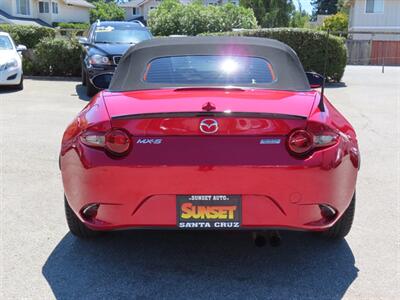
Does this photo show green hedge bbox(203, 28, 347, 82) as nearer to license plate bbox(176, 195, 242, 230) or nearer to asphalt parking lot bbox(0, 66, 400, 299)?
asphalt parking lot bbox(0, 66, 400, 299)

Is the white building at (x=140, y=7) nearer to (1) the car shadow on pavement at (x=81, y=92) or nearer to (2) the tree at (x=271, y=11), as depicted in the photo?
(2) the tree at (x=271, y=11)

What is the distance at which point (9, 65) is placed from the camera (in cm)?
1312

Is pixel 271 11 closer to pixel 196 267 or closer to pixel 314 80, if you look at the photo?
pixel 314 80

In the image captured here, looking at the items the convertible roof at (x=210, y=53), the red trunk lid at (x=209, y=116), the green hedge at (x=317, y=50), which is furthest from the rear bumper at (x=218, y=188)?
the green hedge at (x=317, y=50)

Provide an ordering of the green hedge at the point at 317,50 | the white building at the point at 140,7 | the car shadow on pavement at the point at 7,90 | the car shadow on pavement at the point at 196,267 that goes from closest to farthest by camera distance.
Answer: the car shadow on pavement at the point at 196,267 < the car shadow on pavement at the point at 7,90 < the green hedge at the point at 317,50 < the white building at the point at 140,7

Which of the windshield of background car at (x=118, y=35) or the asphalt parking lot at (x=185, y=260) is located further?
the windshield of background car at (x=118, y=35)

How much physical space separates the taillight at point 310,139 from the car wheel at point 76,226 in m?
1.64

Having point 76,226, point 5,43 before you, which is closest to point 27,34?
point 5,43

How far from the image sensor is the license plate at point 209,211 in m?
3.16

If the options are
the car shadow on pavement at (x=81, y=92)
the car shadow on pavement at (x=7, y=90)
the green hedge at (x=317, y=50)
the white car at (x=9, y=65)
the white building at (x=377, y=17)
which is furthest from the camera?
the white building at (x=377, y=17)

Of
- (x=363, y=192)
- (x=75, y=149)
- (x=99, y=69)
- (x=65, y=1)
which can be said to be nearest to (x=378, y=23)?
(x=65, y=1)

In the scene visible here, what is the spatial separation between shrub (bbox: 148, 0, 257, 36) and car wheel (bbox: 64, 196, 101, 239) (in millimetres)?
24094

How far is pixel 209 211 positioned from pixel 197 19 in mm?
25219

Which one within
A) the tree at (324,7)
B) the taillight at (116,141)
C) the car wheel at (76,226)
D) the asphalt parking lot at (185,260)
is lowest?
the asphalt parking lot at (185,260)
